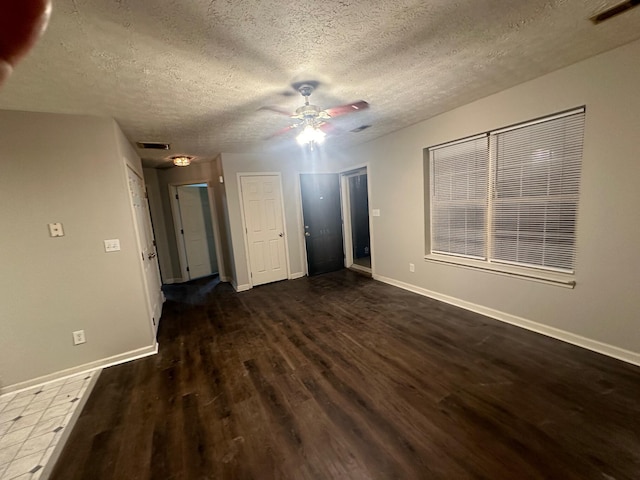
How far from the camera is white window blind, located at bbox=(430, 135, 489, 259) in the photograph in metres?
3.05

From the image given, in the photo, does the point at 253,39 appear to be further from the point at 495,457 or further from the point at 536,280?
the point at 536,280

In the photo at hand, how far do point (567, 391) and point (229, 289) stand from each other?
4.46 meters

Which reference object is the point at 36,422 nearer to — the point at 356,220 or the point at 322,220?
the point at 322,220

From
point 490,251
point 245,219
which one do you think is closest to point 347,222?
point 245,219

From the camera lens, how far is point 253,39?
1545 millimetres

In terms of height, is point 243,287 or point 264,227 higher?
point 264,227

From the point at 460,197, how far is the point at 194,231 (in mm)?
4944

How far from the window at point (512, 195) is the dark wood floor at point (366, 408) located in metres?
0.80

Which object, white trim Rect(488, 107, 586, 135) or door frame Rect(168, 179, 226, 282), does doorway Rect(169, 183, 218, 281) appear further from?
white trim Rect(488, 107, 586, 135)

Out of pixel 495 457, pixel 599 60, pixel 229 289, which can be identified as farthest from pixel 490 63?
pixel 229 289

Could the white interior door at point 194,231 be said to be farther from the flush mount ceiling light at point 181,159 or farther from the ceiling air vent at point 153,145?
the ceiling air vent at point 153,145

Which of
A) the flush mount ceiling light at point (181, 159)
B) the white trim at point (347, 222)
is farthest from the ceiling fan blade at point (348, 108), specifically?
the flush mount ceiling light at point (181, 159)

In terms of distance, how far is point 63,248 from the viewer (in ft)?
7.86

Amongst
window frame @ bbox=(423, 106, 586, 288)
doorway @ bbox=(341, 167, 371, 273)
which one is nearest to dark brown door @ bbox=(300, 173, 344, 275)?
doorway @ bbox=(341, 167, 371, 273)
